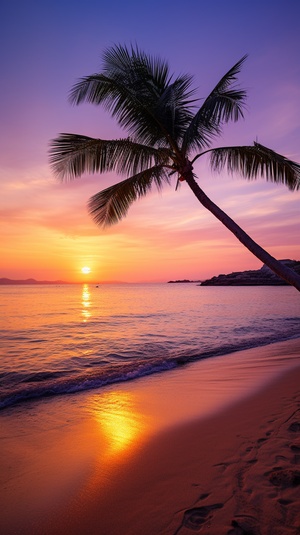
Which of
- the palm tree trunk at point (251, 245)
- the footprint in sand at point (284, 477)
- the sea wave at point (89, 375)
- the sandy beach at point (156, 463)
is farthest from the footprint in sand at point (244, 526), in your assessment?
the sea wave at point (89, 375)

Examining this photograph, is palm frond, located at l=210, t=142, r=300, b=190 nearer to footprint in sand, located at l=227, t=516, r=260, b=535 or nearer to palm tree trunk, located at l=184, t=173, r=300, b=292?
palm tree trunk, located at l=184, t=173, r=300, b=292

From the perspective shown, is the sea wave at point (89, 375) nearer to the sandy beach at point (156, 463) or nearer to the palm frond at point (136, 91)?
the sandy beach at point (156, 463)

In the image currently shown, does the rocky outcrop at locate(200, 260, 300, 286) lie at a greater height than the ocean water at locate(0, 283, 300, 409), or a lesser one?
greater

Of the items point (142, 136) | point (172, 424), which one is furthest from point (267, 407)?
point (142, 136)

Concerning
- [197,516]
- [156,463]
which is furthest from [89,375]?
[197,516]

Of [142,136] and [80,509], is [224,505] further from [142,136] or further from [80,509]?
[142,136]

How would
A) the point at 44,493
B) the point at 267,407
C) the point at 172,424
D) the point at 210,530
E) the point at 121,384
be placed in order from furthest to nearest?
the point at 121,384, the point at 267,407, the point at 172,424, the point at 44,493, the point at 210,530

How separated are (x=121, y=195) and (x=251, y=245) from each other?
3647 mm

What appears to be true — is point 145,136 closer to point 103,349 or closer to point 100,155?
point 100,155

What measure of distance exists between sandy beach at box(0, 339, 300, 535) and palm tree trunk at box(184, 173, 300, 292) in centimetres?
219

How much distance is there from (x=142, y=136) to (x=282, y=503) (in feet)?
25.0

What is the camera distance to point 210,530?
2662 mm

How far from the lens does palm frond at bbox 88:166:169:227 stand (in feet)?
24.8

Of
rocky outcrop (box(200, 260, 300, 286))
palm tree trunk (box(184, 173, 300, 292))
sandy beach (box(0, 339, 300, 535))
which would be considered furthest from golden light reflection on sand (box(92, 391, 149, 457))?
rocky outcrop (box(200, 260, 300, 286))
